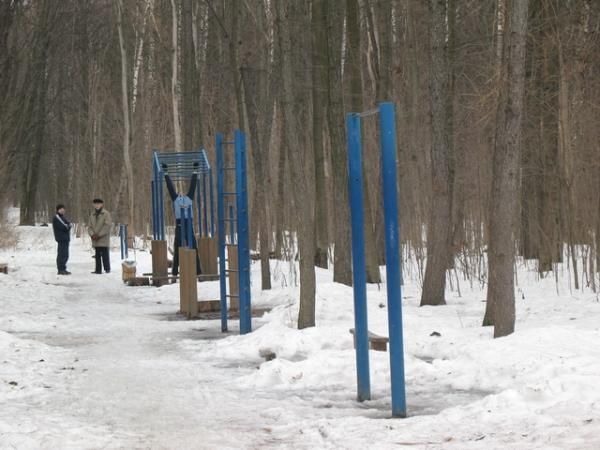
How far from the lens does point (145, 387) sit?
848 cm

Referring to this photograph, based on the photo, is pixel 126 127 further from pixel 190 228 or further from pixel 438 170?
pixel 438 170

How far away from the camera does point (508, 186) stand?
992 cm

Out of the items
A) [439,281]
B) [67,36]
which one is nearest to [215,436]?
[439,281]

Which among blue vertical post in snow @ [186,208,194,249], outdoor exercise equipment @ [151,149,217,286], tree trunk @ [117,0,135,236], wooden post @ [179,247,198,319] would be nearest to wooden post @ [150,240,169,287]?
outdoor exercise equipment @ [151,149,217,286]

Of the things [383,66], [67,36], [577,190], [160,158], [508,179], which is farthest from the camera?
[67,36]

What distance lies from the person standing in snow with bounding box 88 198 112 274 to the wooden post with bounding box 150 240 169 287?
3.92 meters

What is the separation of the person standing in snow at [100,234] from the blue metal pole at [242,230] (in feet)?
39.5

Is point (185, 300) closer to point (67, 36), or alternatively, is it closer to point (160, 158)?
point (160, 158)

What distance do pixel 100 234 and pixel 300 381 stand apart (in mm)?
15661

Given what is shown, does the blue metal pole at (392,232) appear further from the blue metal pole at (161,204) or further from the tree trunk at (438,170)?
the blue metal pole at (161,204)

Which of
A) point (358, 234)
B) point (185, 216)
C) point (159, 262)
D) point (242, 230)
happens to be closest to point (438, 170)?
point (242, 230)

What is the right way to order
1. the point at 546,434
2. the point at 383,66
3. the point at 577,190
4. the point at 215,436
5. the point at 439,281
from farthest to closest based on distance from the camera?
the point at 383,66, the point at 577,190, the point at 439,281, the point at 215,436, the point at 546,434

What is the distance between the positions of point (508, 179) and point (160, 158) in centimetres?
1207

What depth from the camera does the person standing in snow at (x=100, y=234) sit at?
919 inches
